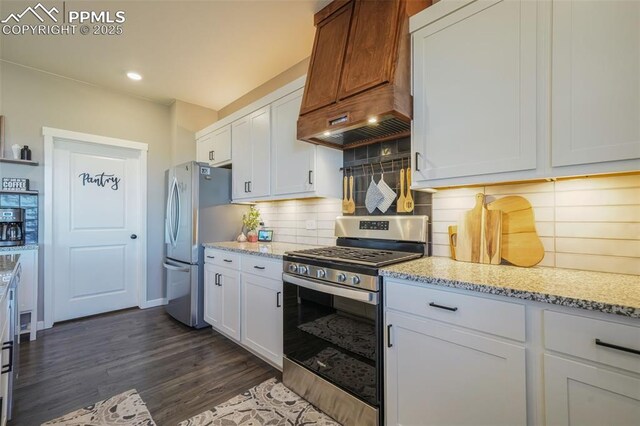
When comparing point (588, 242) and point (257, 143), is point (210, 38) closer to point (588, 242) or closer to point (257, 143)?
point (257, 143)

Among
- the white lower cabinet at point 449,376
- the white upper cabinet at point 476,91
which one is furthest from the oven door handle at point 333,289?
the white upper cabinet at point 476,91

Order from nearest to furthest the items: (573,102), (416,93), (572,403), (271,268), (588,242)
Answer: (572,403) → (573,102) → (588,242) → (416,93) → (271,268)

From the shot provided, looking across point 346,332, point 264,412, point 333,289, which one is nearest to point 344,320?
point 346,332

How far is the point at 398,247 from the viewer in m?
2.00

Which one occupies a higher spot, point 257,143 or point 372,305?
point 257,143

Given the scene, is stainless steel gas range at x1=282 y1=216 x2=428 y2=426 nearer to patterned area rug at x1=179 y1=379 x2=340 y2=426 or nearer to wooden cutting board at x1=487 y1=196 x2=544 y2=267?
patterned area rug at x1=179 y1=379 x2=340 y2=426

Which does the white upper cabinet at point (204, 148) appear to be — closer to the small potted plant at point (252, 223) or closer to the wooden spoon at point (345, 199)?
the small potted plant at point (252, 223)

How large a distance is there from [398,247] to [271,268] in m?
0.94

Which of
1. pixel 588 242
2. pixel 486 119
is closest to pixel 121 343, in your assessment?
pixel 486 119

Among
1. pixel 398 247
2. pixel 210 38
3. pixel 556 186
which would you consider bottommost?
pixel 398 247

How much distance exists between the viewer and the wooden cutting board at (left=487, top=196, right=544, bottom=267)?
4.96 ft

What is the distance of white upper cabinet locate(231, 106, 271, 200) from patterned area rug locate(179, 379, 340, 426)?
5.39ft

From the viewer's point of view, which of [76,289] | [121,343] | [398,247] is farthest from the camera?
[76,289]

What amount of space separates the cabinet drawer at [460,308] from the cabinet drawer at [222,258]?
154 centimetres
